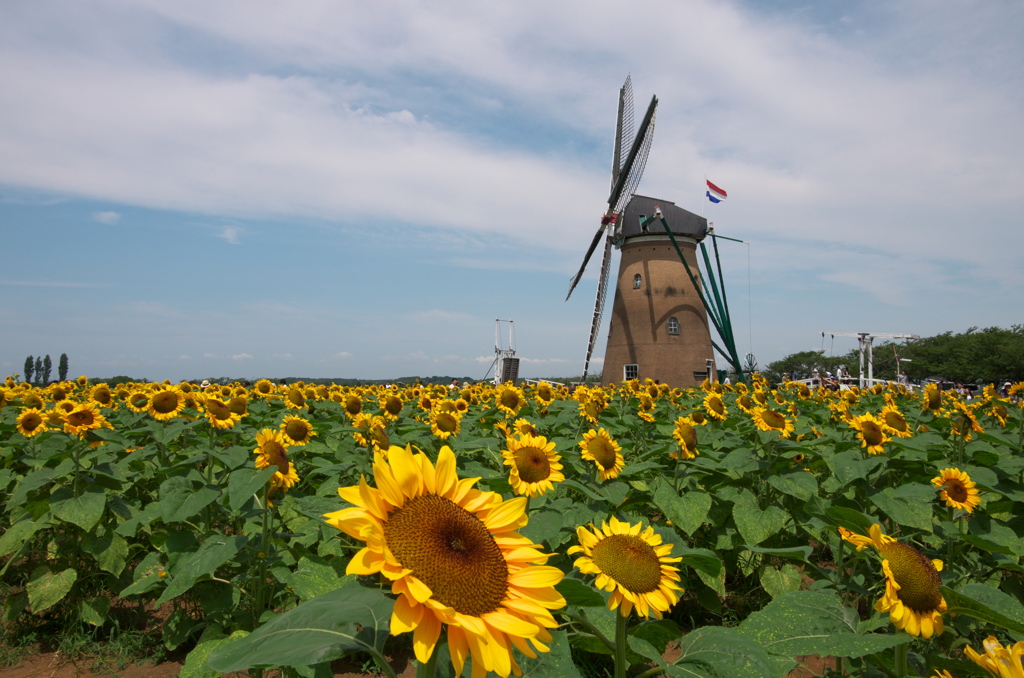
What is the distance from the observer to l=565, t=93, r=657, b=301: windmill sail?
3491 cm

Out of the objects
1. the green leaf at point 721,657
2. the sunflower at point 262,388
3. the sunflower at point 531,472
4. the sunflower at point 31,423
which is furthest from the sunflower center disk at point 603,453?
the sunflower at point 262,388

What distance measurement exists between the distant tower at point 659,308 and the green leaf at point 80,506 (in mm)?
30221

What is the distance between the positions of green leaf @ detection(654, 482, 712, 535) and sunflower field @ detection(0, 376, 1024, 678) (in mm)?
17

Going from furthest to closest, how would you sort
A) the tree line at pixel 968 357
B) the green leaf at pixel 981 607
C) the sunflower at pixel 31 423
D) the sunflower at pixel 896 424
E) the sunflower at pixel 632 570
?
the tree line at pixel 968 357
the sunflower at pixel 31 423
the sunflower at pixel 896 424
the sunflower at pixel 632 570
the green leaf at pixel 981 607

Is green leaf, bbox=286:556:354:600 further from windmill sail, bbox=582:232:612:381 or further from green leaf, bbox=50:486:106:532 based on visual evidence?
windmill sail, bbox=582:232:612:381

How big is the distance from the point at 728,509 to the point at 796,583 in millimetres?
692

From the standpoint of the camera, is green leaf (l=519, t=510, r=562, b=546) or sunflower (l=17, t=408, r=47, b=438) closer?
green leaf (l=519, t=510, r=562, b=546)

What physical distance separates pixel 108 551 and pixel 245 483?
1.95 metres

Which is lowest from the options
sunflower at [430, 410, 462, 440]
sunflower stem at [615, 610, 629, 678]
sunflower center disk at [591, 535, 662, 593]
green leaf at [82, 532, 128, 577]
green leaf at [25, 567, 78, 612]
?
green leaf at [25, 567, 78, 612]

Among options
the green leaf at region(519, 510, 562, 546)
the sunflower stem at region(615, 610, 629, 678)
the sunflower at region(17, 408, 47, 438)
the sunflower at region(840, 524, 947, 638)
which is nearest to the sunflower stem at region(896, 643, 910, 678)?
the sunflower at region(840, 524, 947, 638)

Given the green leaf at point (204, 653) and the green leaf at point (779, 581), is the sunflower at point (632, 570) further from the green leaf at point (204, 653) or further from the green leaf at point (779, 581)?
the green leaf at point (779, 581)

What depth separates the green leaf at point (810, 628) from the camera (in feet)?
6.11

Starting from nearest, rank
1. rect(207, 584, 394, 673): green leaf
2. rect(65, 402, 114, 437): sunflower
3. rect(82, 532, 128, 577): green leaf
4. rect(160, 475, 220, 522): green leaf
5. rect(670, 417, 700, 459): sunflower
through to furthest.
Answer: rect(207, 584, 394, 673): green leaf, rect(160, 475, 220, 522): green leaf, rect(82, 532, 128, 577): green leaf, rect(65, 402, 114, 437): sunflower, rect(670, 417, 700, 459): sunflower

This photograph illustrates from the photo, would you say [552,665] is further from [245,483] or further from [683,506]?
[683,506]
